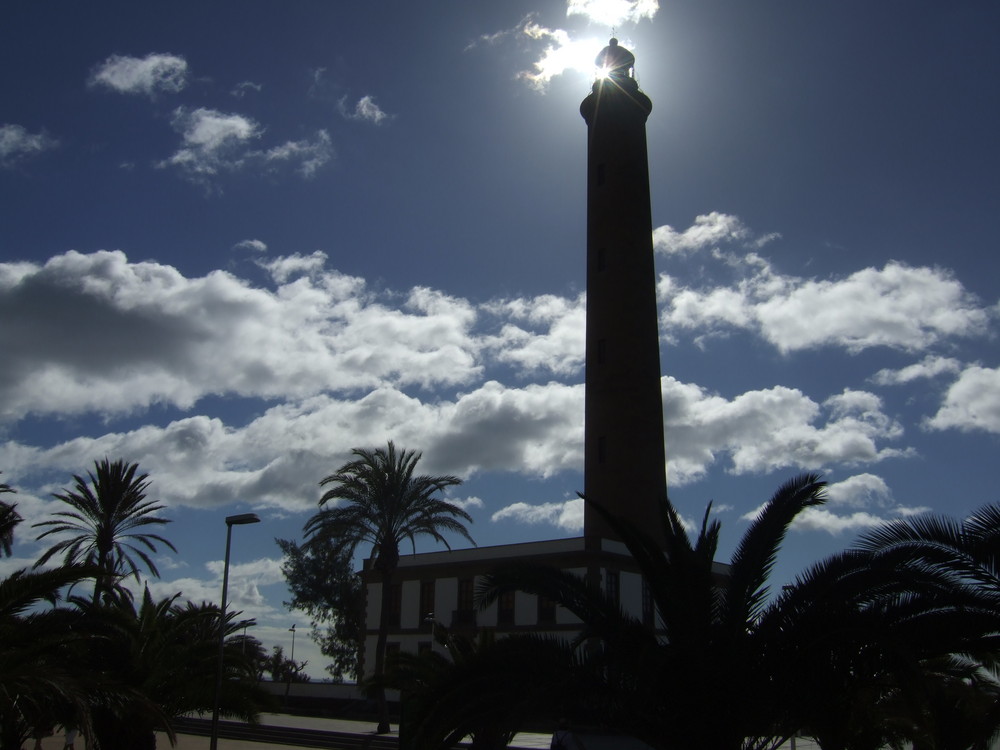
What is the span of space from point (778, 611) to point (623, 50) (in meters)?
40.6

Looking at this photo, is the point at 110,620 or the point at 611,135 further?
the point at 611,135

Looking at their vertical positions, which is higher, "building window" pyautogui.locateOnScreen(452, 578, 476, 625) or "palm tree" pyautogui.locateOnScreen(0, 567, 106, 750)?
"building window" pyautogui.locateOnScreen(452, 578, 476, 625)

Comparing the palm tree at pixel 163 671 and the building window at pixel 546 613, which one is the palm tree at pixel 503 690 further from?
the building window at pixel 546 613

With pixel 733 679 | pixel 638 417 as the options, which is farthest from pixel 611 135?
pixel 733 679

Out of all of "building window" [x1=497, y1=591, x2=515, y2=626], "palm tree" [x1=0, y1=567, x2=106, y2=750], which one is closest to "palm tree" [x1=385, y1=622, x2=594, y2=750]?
"palm tree" [x1=0, y1=567, x2=106, y2=750]

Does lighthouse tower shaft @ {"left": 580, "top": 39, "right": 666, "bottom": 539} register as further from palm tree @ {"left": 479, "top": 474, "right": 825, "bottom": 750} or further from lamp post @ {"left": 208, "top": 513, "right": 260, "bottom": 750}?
palm tree @ {"left": 479, "top": 474, "right": 825, "bottom": 750}

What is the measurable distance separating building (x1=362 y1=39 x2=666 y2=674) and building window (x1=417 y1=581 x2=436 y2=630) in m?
0.06

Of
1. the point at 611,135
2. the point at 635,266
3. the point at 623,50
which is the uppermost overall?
the point at 623,50

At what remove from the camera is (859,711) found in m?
17.1

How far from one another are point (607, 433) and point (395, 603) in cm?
1374

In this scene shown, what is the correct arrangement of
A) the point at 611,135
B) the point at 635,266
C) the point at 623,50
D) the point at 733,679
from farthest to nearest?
the point at 623,50
the point at 611,135
the point at 635,266
the point at 733,679

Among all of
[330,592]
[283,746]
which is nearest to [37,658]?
[283,746]

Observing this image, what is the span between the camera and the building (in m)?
37.4

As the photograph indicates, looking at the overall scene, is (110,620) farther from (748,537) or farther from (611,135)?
(611,135)
